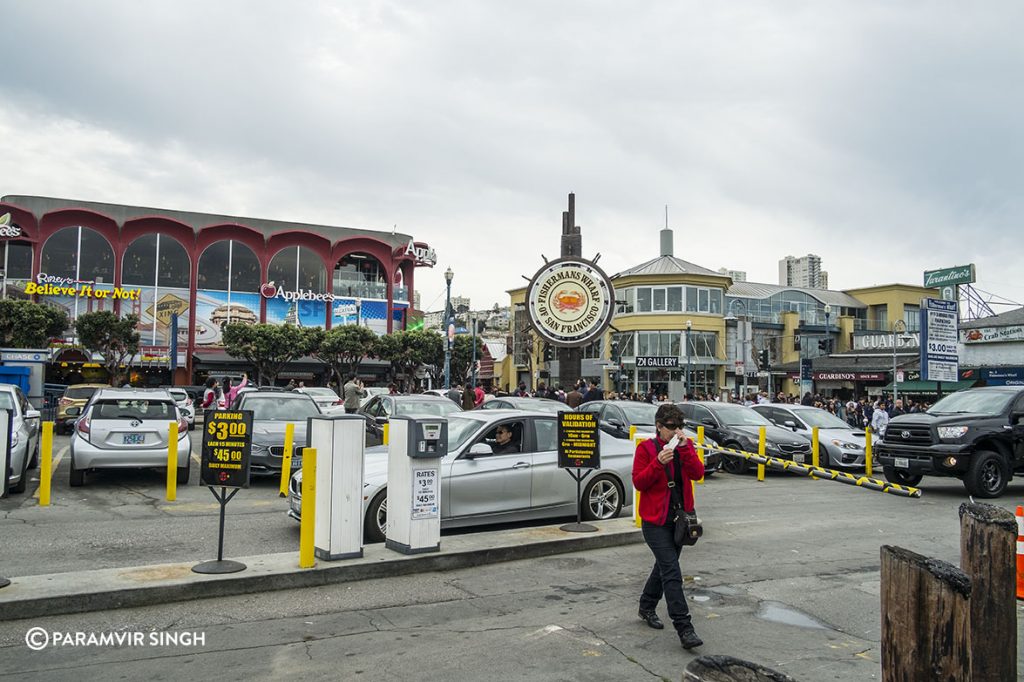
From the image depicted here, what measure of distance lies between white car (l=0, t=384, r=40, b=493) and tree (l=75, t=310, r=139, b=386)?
3463 centimetres

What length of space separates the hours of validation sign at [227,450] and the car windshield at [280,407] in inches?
280

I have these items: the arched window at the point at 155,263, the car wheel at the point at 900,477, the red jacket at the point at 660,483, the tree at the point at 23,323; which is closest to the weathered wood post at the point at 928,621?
the red jacket at the point at 660,483

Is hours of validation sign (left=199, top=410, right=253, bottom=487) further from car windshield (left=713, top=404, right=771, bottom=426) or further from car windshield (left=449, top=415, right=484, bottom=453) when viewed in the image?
car windshield (left=713, top=404, right=771, bottom=426)

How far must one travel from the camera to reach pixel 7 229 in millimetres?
49719

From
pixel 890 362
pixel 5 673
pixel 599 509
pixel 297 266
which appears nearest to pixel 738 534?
pixel 599 509

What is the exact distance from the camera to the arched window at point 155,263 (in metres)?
54.3

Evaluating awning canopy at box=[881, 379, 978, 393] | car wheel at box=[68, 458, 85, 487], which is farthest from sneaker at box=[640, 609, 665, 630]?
awning canopy at box=[881, 379, 978, 393]

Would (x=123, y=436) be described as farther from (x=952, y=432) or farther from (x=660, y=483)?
(x=952, y=432)

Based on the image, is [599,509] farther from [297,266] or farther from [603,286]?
[297,266]

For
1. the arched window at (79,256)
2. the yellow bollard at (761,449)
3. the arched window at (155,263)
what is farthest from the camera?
the arched window at (155,263)

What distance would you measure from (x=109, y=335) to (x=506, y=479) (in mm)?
43498

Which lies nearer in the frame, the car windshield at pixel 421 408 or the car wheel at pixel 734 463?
the car windshield at pixel 421 408

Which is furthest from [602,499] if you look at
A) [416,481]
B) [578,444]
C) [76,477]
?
[76,477]

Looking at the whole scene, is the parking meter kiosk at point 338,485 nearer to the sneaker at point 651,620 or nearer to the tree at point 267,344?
the sneaker at point 651,620
